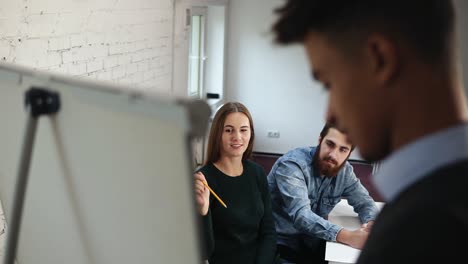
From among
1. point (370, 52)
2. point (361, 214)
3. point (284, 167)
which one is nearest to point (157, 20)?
point (284, 167)

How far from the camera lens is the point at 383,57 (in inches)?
23.2

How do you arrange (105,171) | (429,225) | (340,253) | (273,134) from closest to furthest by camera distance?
(429,225) < (105,171) < (340,253) < (273,134)

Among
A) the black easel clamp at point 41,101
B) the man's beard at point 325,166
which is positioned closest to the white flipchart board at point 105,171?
the black easel clamp at point 41,101

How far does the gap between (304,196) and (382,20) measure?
71.6 inches

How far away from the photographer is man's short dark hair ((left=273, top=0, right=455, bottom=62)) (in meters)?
0.59

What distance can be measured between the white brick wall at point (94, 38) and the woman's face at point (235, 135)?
0.87 m

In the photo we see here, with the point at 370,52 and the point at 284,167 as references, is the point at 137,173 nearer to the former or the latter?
the point at 370,52

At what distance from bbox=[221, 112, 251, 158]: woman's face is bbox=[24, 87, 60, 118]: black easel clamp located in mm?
1461

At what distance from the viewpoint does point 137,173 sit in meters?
0.74

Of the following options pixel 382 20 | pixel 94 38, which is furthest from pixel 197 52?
pixel 382 20

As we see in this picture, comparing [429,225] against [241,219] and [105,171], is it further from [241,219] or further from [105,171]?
[241,219]

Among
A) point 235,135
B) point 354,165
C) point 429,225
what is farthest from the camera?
point 354,165

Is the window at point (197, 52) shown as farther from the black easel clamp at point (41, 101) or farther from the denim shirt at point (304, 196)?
the black easel clamp at point (41, 101)

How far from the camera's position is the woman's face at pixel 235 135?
2262 mm
